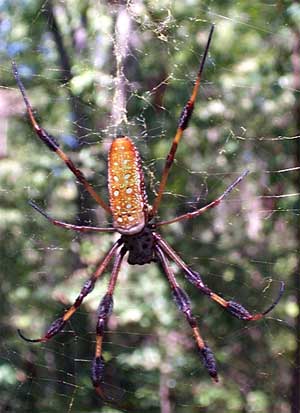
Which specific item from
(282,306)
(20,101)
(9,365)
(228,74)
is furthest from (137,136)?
(9,365)

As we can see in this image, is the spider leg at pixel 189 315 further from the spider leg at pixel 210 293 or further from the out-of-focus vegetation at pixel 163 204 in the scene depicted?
the out-of-focus vegetation at pixel 163 204

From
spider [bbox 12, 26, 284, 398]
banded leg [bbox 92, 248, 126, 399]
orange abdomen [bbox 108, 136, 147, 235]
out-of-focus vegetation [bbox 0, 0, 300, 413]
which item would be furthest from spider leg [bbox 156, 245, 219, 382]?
out-of-focus vegetation [bbox 0, 0, 300, 413]

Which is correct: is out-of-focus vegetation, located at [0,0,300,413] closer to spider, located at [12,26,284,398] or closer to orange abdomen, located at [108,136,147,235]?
spider, located at [12,26,284,398]

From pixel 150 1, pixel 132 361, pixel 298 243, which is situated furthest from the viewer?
pixel 132 361

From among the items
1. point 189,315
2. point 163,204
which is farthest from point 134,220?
point 163,204

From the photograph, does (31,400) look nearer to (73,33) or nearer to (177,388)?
(177,388)

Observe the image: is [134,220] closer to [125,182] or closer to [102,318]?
[125,182]
